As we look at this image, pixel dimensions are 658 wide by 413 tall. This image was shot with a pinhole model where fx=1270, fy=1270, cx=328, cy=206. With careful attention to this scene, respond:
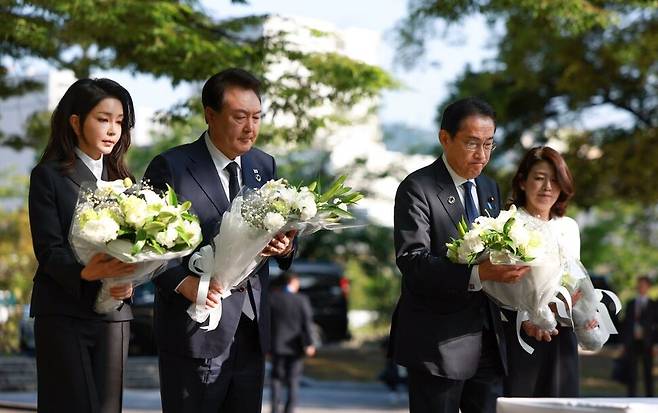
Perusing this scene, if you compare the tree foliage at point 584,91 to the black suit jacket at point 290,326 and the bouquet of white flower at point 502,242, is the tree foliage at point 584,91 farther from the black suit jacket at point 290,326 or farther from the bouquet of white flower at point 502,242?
the bouquet of white flower at point 502,242

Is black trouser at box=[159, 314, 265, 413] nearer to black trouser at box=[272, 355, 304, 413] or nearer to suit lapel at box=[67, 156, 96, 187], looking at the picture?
suit lapel at box=[67, 156, 96, 187]

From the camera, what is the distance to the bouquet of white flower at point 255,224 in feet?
15.9

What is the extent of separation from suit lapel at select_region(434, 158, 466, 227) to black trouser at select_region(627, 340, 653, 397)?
12.5 m

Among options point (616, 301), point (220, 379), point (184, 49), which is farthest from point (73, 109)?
point (184, 49)

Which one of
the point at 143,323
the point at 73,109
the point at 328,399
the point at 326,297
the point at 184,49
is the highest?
the point at 184,49

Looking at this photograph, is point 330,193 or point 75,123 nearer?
point 330,193

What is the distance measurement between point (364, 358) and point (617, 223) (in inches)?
574

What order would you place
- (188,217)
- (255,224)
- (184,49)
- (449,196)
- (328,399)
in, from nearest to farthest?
(188,217) → (255,224) → (449,196) → (184,49) → (328,399)

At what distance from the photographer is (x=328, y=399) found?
59.9ft

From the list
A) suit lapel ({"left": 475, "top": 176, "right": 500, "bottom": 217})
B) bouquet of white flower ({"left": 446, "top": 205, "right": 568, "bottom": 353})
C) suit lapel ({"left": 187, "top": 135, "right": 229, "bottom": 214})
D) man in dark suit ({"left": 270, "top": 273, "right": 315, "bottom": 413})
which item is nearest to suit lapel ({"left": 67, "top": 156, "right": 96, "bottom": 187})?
suit lapel ({"left": 187, "top": 135, "right": 229, "bottom": 214})

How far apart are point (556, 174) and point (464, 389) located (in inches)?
48.5

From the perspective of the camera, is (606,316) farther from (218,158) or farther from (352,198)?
(218,158)

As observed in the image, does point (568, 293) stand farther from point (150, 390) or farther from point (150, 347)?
point (150, 347)

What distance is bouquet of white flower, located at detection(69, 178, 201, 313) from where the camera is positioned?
458cm
